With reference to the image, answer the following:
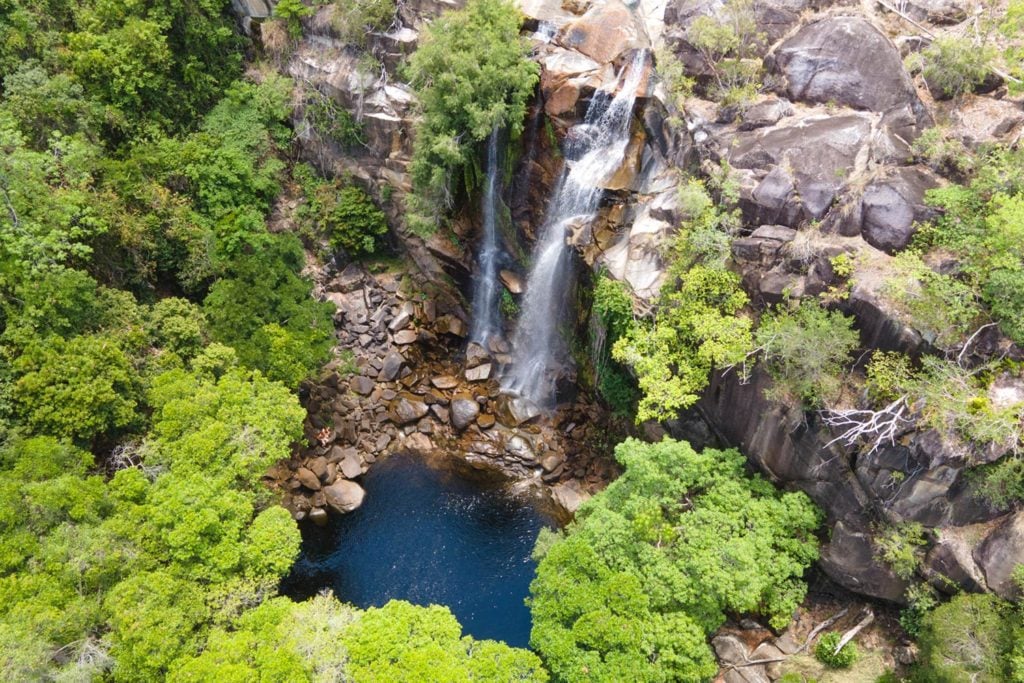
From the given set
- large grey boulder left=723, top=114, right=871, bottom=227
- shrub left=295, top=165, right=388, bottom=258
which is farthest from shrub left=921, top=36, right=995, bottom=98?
shrub left=295, top=165, right=388, bottom=258

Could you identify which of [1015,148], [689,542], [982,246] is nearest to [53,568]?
[689,542]

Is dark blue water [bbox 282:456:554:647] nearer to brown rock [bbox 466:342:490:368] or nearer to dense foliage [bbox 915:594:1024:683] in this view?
brown rock [bbox 466:342:490:368]

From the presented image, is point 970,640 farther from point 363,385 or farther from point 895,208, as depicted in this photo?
point 363,385

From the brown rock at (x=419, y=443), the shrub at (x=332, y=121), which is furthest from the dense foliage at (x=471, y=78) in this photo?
the brown rock at (x=419, y=443)

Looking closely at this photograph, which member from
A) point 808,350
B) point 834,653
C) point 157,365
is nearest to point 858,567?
point 834,653

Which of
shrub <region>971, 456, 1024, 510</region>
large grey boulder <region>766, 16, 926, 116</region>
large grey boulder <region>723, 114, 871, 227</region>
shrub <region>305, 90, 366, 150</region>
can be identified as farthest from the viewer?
shrub <region>305, 90, 366, 150</region>

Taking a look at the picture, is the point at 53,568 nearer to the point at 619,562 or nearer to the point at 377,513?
the point at 377,513
